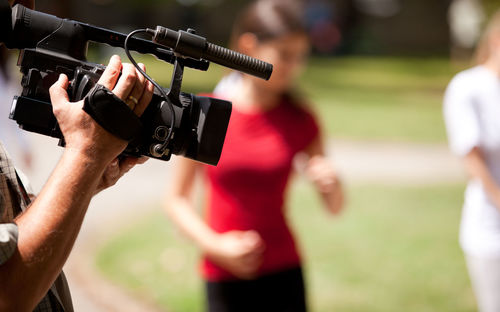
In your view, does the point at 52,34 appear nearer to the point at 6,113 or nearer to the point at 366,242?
the point at 6,113

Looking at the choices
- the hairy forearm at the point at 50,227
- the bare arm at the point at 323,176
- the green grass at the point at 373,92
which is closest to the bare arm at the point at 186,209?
the bare arm at the point at 323,176

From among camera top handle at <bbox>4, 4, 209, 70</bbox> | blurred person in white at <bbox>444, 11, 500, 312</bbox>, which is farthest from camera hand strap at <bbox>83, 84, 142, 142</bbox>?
blurred person in white at <bbox>444, 11, 500, 312</bbox>

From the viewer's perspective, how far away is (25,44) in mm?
1435

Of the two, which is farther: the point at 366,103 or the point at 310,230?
the point at 366,103

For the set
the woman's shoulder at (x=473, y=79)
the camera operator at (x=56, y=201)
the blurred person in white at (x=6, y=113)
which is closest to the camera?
the camera operator at (x=56, y=201)

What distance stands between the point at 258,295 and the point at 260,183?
1.67ft

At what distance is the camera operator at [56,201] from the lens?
1226 mm

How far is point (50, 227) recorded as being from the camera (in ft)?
4.11

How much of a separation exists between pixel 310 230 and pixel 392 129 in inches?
276

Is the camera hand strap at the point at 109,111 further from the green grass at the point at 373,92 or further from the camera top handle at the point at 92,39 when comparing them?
the green grass at the point at 373,92

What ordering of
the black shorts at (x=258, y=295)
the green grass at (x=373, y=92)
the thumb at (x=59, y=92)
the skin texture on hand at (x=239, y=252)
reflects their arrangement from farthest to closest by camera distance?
1. the green grass at (x=373, y=92)
2. the black shorts at (x=258, y=295)
3. the skin texture on hand at (x=239, y=252)
4. the thumb at (x=59, y=92)

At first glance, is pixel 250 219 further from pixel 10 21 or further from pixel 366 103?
pixel 366 103

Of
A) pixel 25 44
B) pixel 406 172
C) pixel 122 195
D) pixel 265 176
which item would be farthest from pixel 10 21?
pixel 406 172

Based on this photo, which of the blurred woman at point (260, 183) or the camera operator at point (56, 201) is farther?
the blurred woman at point (260, 183)
